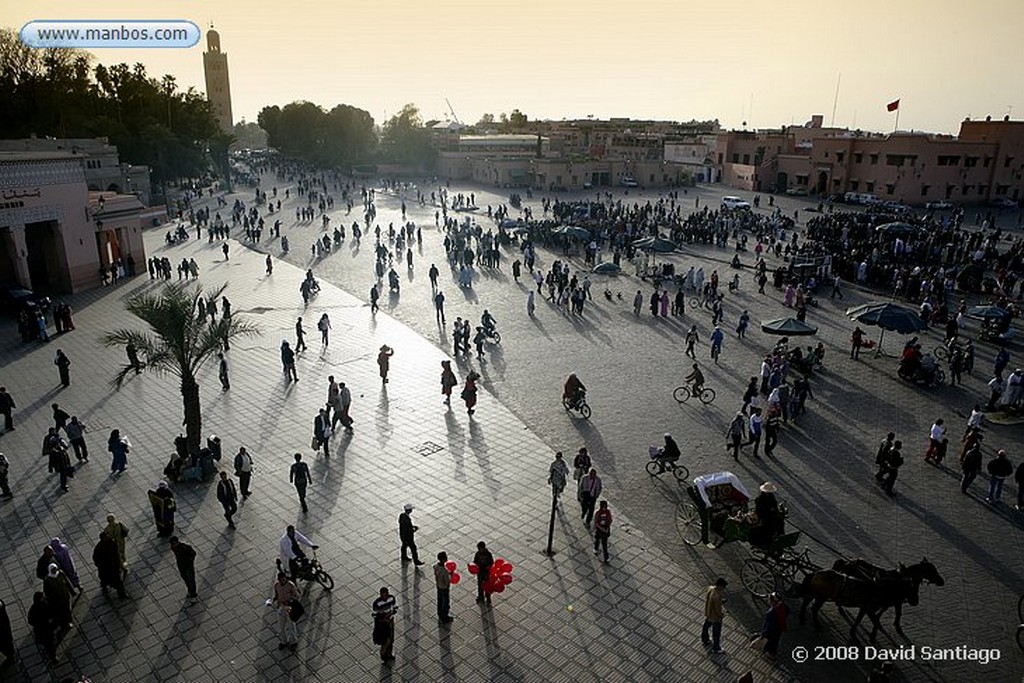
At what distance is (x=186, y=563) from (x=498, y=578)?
160 inches

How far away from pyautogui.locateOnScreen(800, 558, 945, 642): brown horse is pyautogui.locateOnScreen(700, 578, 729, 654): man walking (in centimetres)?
136

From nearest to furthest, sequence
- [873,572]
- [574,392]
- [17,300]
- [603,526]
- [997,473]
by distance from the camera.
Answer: [873,572]
[603,526]
[997,473]
[574,392]
[17,300]

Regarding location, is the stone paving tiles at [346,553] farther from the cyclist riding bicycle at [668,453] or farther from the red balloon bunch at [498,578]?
the cyclist riding bicycle at [668,453]

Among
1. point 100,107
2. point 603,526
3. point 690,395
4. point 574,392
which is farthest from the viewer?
point 100,107

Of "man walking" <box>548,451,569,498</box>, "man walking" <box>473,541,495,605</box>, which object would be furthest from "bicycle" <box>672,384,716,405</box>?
"man walking" <box>473,541,495,605</box>

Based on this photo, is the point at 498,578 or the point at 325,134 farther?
the point at 325,134

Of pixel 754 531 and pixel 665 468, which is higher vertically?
pixel 754 531

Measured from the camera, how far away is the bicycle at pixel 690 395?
51.3 feet

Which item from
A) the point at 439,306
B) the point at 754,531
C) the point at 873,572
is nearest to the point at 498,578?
the point at 754,531

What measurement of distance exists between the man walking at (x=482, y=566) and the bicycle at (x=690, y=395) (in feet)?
27.3

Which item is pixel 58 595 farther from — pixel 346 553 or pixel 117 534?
pixel 346 553

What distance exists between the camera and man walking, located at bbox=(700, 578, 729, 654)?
Answer: 24.7 ft

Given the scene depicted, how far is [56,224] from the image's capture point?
2475cm

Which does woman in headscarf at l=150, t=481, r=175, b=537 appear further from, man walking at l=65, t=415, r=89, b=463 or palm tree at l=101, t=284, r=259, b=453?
man walking at l=65, t=415, r=89, b=463
